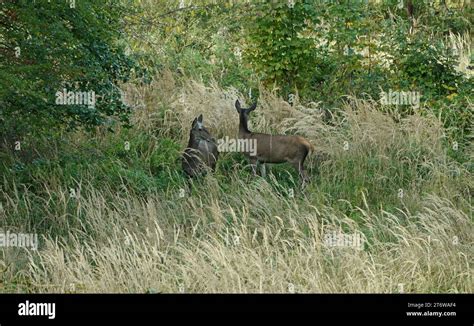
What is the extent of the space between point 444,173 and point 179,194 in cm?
303

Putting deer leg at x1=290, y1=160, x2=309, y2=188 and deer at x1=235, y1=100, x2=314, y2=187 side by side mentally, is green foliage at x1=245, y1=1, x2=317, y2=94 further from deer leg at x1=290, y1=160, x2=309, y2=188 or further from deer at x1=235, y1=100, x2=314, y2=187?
deer leg at x1=290, y1=160, x2=309, y2=188

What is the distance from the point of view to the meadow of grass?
938 centimetres

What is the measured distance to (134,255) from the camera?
9.73m

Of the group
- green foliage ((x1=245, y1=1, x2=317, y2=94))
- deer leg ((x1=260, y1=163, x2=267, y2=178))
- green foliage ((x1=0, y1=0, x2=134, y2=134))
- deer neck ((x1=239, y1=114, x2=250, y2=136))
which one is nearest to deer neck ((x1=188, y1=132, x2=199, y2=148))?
deer neck ((x1=239, y1=114, x2=250, y2=136))

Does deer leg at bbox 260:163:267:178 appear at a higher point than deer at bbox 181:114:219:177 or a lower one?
lower

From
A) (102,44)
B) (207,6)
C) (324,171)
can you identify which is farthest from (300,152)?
(207,6)

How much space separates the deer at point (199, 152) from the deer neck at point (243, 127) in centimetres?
37

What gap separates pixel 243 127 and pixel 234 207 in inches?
66.5

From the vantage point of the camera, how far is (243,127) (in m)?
13.0

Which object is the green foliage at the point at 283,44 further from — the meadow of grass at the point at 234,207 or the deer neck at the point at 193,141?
the deer neck at the point at 193,141

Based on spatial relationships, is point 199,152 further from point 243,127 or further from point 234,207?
point 234,207

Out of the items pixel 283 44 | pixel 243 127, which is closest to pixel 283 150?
pixel 243 127

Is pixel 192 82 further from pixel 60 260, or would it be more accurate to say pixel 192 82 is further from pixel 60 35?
pixel 60 260

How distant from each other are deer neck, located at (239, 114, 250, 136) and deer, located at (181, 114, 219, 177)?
366 millimetres
